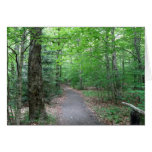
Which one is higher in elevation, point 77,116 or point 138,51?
point 138,51

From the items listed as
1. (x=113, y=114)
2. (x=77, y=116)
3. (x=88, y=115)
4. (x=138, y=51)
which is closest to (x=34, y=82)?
(x=77, y=116)

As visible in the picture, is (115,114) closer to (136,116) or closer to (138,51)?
(136,116)

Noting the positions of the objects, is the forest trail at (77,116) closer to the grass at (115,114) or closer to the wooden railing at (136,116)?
the grass at (115,114)

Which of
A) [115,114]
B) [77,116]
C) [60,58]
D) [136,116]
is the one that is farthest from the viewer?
[60,58]

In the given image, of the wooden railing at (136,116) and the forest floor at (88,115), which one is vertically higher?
the wooden railing at (136,116)

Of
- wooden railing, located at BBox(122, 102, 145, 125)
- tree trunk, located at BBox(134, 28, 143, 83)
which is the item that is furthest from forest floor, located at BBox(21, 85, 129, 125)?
tree trunk, located at BBox(134, 28, 143, 83)

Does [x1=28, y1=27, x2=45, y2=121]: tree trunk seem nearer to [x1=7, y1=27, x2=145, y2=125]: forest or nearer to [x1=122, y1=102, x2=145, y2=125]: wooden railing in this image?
[x1=7, y1=27, x2=145, y2=125]: forest

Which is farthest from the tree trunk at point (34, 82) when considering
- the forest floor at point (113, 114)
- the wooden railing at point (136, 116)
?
the wooden railing at point (136, 116)

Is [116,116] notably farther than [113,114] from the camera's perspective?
No
